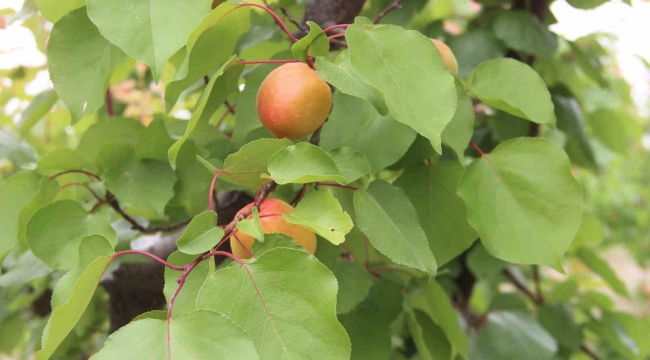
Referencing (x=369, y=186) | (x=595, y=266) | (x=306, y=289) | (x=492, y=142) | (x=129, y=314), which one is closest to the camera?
(x=306, y=289)

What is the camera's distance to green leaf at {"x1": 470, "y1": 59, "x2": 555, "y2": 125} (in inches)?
20.7

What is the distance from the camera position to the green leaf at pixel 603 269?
1.07 meters

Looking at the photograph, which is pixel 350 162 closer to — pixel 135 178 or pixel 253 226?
pixel 253 226

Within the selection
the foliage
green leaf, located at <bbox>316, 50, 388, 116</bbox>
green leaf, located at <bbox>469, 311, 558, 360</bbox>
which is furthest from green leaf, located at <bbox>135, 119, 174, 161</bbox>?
green leaf, located at <bbox>469, 311, 558, 360</bbox>

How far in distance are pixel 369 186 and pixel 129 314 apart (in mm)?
448

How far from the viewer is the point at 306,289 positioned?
1.25 ft

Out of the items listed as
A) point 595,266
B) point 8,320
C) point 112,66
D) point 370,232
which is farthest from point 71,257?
point 595,266

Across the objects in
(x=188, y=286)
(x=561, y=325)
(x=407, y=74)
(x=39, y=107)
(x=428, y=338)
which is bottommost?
(x=561, y=325)

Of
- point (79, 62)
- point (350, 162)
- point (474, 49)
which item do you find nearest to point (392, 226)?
point (350, 162)

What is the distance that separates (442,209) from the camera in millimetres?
552

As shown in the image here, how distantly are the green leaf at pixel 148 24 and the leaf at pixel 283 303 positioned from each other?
Answer: 144mm

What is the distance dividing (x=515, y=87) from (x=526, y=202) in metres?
0.10

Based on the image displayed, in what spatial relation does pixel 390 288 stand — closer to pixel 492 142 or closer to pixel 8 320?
pixel 492 142

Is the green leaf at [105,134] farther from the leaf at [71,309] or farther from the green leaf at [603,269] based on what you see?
the green leaf at [603,269]
